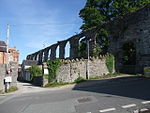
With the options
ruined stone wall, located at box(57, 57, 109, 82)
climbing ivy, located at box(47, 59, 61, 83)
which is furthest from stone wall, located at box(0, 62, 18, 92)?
ruined stone wall, located at box(57, 57, 109, 82)

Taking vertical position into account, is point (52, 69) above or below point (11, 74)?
above

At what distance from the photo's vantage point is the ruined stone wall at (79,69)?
65.8 feet

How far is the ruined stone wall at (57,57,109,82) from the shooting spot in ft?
65.8

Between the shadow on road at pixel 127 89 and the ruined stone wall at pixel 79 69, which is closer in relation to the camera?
the shadow on road at pixel 127 89

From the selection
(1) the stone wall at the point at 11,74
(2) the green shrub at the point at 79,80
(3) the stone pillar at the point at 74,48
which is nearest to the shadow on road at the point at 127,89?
(2) the green shrub at the point at 79,80

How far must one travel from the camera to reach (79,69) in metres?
20.8

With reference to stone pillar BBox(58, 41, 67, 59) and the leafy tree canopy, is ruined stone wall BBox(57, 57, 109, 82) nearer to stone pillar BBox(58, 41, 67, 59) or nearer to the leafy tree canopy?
the leafy tree canopy

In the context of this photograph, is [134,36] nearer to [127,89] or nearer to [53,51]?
[127,89]

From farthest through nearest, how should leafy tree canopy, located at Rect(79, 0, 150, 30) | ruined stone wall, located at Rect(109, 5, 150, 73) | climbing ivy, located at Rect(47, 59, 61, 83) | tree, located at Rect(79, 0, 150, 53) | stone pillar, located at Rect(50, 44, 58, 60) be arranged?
stone pillar, located at Rect(50, 44, 58, 60) → leafy tree canopy, located at Rect(79, 0, 150, 30) → tree, located at Rect(79, 0, 150, 53) → ruined stone wall, located at Rect(109, 5, 150, 73) → climbing ivy, located at Rect(47, 59, 61, 83)

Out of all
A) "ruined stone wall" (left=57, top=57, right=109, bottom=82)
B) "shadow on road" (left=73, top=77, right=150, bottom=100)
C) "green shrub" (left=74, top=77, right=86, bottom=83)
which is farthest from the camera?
"ruined stone wall" (left=57, top=57, right=109, bottom=82)

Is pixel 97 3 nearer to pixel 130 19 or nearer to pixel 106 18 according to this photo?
pixel 106 18

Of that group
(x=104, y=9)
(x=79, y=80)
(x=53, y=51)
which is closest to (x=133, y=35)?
(x=79, y=80)

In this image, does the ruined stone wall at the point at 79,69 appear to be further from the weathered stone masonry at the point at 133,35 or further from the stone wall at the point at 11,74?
the stone wall at the point at 11,74

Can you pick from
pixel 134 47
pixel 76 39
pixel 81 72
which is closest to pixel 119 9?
pixel 76 39
